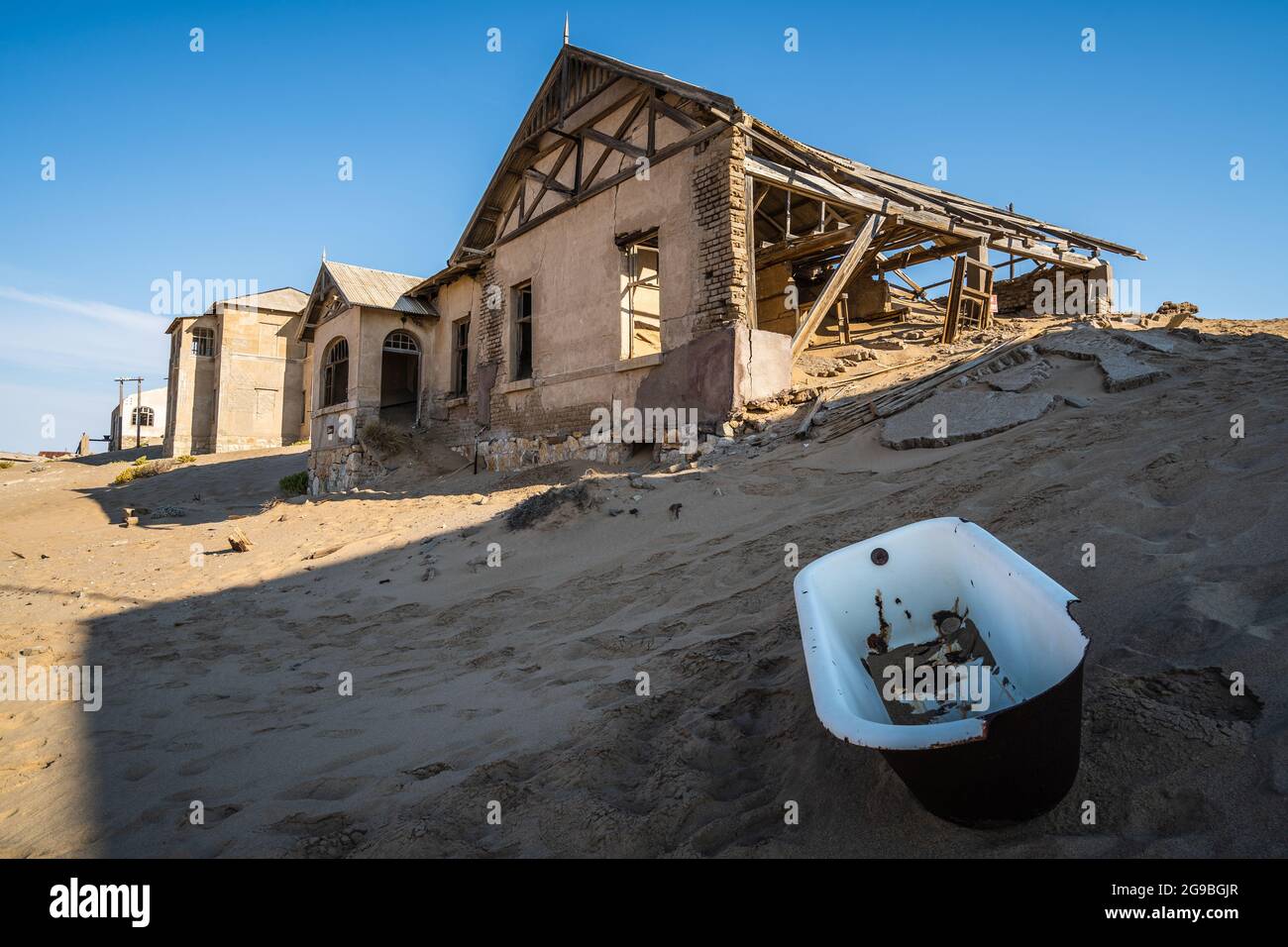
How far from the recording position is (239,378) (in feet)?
87.5

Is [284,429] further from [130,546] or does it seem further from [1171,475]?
[1171,475]

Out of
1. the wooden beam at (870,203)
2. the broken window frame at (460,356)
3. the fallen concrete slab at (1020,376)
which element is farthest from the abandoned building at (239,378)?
the fallen concrete slab at (1020,376)

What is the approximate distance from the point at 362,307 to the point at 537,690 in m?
14.6

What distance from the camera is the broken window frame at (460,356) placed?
51.9 ft

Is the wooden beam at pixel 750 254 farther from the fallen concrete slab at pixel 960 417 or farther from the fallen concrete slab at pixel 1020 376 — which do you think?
the fallen concrete slab at pixel 1020 376

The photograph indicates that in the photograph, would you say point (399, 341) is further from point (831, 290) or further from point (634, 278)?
point (831, 290)

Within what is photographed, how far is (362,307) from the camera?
15711 millimetres

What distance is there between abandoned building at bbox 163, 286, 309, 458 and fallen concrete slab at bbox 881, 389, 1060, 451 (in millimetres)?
26537

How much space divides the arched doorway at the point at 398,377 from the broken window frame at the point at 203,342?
38.1 ft

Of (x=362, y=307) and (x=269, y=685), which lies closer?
(x=269, y=685)


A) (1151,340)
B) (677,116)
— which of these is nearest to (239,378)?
(677,116)

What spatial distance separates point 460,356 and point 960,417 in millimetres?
12421

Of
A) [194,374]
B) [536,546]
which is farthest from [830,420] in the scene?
[194,374]
